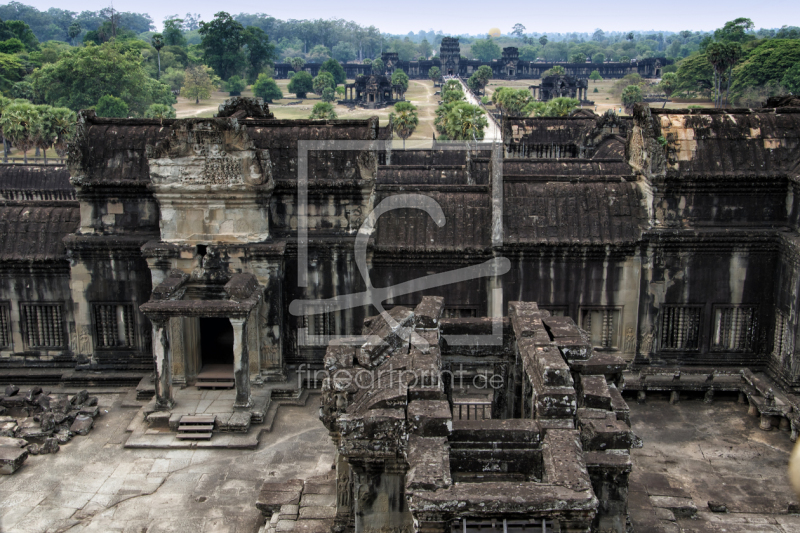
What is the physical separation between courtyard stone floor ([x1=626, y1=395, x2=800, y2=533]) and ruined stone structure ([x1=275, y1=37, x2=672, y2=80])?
495 ft

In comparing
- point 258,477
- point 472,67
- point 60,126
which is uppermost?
point 472,67

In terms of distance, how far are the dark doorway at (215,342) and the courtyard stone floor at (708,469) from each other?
11192 millimetres

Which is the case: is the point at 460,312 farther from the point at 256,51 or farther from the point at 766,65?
the point at 256,51

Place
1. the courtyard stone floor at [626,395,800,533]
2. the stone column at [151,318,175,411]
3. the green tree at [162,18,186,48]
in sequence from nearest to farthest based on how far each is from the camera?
the courtyard stone floor at [626,395,800,533] < the stone column at [151,318,175,411] < the green tree at [162,18,186,48]

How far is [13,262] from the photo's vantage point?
20891 millimetres

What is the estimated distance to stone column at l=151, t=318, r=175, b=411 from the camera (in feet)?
61.7

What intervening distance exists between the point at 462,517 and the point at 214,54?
442ft

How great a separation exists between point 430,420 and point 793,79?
93492 millimetres

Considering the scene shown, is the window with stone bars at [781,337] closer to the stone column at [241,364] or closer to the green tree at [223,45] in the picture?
the stone column at [241,364]

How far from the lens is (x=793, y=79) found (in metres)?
89.3

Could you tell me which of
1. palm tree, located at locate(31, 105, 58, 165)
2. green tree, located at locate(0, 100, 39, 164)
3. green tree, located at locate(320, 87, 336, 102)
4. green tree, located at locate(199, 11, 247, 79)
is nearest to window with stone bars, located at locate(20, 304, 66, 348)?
palm tree, located at locate(31, 105, 58, 165)

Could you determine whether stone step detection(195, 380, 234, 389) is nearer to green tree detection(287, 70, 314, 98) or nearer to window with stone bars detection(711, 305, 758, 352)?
window with stone bars detection(711, 305, 758, 352)

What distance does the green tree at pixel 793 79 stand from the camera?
88750 millimetres

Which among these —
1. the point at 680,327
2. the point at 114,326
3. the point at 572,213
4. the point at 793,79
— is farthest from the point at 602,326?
the point at 793,79
